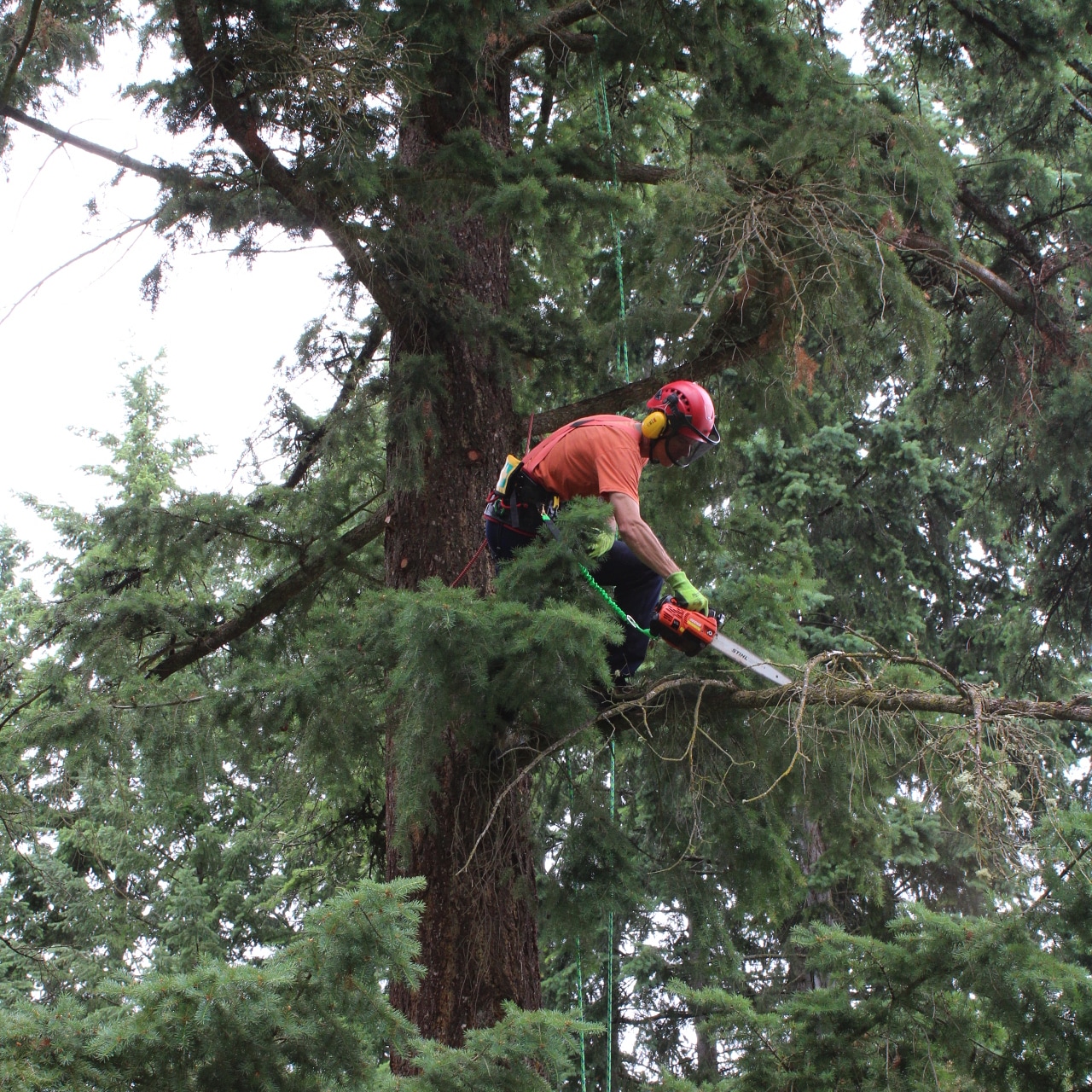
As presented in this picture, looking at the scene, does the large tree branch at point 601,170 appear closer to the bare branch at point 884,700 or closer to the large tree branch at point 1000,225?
the large tree branch at point 1000,225

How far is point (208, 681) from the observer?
7.16m

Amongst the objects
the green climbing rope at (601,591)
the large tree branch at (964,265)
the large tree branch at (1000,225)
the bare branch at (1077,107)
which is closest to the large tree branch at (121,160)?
the green climbing rope at (601,591)

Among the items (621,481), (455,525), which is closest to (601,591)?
(621,481)

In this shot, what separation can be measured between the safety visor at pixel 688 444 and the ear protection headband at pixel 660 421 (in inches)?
2.3

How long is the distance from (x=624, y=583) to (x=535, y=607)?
944mm

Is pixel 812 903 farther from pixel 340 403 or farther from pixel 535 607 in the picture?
pixel 535 607

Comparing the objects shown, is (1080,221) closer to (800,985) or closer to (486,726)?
(800,985)

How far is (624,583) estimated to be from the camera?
5.16 m

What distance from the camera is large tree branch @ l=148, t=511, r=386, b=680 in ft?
20.3

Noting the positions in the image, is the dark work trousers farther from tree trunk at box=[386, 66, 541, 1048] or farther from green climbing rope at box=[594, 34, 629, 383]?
green climbing rope at box=[594, 34, 629, 383]

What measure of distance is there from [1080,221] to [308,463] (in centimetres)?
782

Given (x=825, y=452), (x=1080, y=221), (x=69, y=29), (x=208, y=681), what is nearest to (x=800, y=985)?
(x=825, y=452)

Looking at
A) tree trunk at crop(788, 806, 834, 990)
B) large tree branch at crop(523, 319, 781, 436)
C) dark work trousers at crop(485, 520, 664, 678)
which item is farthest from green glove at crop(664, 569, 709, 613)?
tree trunk at crop(788, 806, 834, 990)

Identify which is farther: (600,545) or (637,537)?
(637,537)
